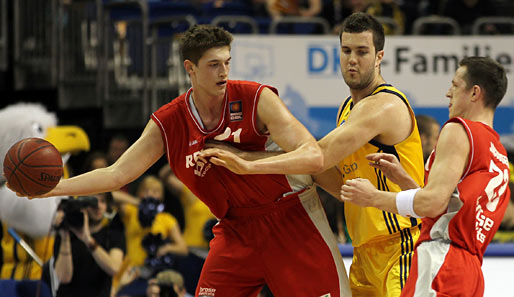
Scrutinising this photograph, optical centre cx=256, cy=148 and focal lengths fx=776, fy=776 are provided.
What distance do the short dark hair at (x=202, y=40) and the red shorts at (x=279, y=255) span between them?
2.94ft

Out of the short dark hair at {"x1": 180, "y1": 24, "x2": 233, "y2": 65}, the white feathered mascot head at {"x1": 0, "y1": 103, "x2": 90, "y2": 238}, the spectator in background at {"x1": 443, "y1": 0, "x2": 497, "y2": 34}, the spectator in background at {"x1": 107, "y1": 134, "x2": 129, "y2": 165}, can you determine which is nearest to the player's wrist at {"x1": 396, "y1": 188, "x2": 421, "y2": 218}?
the short dark hair at {"x1": 180, "y1": 24, "x2": 233, "y2": 65}

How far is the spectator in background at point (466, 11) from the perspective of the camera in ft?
31.7

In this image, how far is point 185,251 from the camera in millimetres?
7223

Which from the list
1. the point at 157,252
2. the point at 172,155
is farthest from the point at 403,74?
the point at 172,155

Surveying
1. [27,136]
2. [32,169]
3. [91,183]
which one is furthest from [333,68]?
[32,169]

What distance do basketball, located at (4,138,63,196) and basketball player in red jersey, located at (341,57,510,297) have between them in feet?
5.22

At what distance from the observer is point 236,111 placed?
422 centimetres

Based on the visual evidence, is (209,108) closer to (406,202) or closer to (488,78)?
(406,202)

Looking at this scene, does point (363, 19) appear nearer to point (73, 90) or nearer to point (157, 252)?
point (157, 252)

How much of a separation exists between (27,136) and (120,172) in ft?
9.07

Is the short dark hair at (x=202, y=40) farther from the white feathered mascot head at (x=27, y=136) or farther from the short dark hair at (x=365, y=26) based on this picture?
the white feathered mascot head at (x=27, y=136)

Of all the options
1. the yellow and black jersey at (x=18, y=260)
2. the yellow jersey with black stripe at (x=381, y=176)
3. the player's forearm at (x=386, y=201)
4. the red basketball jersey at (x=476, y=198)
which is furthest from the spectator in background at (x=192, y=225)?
the red basketball jersey at (x=476, y=198)

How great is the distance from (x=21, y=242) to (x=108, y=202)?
0.80 metres

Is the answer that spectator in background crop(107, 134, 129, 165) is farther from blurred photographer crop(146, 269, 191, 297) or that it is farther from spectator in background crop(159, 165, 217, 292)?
blurred photographer crop(146, 269, 191, 297)
